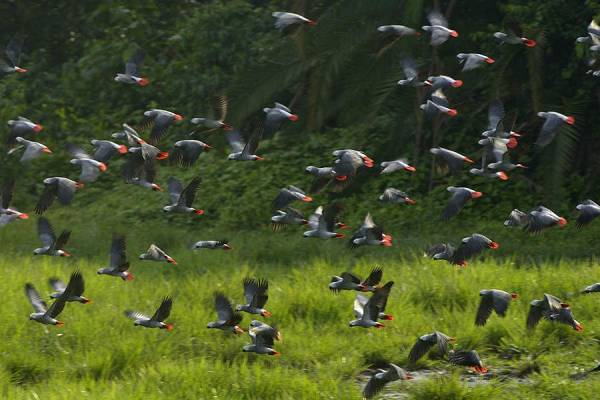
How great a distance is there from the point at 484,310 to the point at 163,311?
1.56m

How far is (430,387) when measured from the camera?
4742mm

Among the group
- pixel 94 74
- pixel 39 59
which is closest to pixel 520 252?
pixel 94 74

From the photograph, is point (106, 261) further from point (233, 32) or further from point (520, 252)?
point (233, 32)

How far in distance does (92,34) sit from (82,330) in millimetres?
7713

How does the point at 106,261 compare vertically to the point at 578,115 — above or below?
below

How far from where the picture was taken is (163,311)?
5.32 metres

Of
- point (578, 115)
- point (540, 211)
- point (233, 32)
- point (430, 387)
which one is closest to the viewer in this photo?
point (430, 387)

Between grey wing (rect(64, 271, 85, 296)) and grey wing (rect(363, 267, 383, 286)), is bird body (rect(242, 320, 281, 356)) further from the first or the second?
grey wing (rect(64, 271, 85, 296))

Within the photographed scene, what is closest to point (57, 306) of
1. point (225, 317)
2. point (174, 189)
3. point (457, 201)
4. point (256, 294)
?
point (225, 317)

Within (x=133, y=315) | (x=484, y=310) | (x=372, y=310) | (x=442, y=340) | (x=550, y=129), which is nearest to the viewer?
(x=442, y=340)

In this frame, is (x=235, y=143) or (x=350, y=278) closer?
(x=350, y=278)

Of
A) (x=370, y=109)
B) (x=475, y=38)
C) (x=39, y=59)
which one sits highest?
(x=475, y=38)

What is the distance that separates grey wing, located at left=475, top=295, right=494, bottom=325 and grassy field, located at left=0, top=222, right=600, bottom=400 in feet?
0.53

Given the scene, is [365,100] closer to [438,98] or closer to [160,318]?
[438,98]
